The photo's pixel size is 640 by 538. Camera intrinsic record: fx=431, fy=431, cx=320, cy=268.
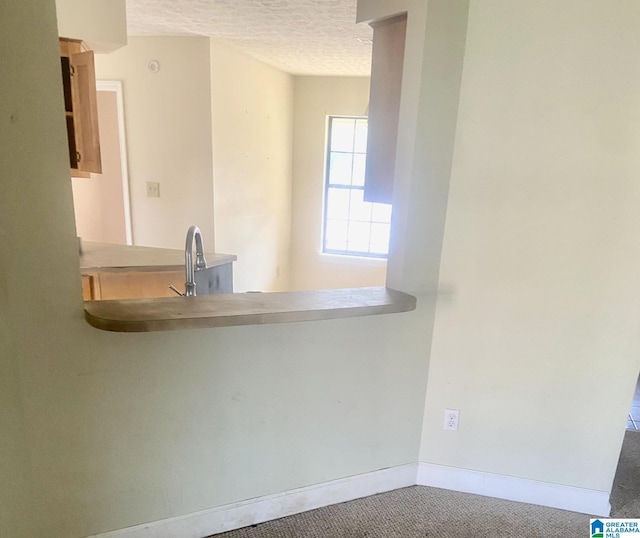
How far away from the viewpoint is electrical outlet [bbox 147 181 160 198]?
12.6 feet

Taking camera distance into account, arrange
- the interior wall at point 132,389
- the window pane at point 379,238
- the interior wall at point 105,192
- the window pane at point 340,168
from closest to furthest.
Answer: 1. the interior wall at point 132,389
2. the interior wall at point 105,192
3. the window pane at point 340,168
4. the window pane at point 379,238

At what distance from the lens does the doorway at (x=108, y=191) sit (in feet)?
13.0

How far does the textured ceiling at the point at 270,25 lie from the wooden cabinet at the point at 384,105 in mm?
935

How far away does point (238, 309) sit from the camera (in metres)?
1.40

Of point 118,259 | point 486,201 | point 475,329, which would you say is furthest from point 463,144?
point 118,259

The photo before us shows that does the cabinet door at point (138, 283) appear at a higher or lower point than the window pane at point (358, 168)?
lower

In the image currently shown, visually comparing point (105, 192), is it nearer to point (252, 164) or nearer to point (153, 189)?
point (153, 189)

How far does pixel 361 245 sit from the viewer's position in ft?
18.9

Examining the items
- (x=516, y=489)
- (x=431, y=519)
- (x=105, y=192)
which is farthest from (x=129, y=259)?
(x=516, y=489)

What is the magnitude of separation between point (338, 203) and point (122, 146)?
2753mm

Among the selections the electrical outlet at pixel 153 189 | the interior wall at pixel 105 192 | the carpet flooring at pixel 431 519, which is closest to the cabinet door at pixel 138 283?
the carpet flooring at pixel 431 519

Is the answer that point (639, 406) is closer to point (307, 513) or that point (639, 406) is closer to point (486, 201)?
point (486, 201)

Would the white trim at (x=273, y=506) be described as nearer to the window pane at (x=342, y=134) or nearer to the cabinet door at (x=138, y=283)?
the cabinet door at (x=138, y=283)

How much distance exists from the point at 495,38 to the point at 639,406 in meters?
2.58
